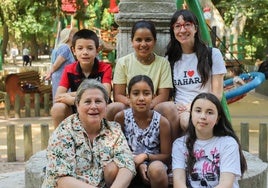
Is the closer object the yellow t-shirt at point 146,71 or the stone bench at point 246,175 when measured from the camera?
the yellow t-shirt at point 146,71

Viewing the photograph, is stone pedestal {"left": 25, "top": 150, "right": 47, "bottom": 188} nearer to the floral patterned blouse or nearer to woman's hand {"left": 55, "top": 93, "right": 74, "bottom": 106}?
woman's hand {"left": 55, "top": 93, "right": 74, "bottom": 106}

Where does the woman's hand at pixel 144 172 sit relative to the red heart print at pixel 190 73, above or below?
below

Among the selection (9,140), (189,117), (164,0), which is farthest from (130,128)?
(9,140)

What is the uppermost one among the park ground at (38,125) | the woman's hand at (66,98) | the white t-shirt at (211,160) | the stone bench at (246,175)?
the woman's hand at (66,98)

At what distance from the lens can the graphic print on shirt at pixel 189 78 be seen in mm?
3842

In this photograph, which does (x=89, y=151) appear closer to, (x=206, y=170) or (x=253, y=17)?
(x=206, y=170)

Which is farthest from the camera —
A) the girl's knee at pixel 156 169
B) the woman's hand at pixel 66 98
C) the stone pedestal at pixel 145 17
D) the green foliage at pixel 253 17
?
the green foliage at pixel 253 17

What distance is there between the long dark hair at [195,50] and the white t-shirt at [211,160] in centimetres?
71

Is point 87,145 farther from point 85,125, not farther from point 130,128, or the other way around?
point 130,128

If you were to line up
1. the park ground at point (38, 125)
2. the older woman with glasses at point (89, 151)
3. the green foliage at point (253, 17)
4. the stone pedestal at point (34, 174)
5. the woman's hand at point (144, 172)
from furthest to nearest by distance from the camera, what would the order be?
1. the green foliage at point (253, 17)
2. the park ground at point (38, 125)
3. the stone pedestal at point (34, 174)
4. the woman's hand at point (144, 172)
5. the older woman with glasses at point (89, 151)

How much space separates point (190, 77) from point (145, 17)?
831mm

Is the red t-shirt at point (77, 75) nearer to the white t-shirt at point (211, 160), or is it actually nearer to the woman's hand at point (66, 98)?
the woman's hand at point (66, 98)

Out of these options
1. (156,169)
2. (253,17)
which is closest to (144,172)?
(156,169)

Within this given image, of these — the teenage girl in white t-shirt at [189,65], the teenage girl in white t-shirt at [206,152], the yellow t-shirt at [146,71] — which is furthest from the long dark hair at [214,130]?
the yellow t-shirt at [146,71]
